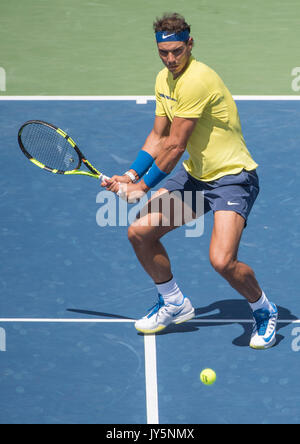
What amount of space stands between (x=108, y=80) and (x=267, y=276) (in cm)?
488

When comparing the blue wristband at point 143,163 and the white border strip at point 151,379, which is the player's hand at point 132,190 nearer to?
the blue wristband at point 143,163

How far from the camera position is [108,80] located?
12008mm

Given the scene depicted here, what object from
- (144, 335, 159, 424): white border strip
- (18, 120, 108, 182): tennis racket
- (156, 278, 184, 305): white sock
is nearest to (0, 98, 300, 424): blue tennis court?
(144, 335, 159, 424): white border strip

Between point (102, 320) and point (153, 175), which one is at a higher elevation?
point (153, 175)

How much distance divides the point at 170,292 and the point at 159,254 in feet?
1.26

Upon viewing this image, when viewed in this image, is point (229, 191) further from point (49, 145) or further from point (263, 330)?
point (49, 145)

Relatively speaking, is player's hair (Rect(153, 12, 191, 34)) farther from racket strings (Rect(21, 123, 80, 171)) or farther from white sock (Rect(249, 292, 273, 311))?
white sock (Rect(249, 292, 273, 311))

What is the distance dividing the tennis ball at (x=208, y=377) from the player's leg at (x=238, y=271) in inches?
20.9

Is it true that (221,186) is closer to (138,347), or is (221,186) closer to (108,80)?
(138,347)

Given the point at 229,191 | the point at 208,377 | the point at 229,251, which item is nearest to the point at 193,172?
the point at 229,191

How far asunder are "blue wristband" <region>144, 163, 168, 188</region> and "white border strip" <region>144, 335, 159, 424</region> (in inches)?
52.1

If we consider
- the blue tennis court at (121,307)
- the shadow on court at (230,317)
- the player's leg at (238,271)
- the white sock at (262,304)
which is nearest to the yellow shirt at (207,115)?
the player's leg at (238,271)

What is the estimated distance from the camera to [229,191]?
6.87m

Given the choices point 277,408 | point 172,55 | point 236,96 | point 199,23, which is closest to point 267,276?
point 277,408
